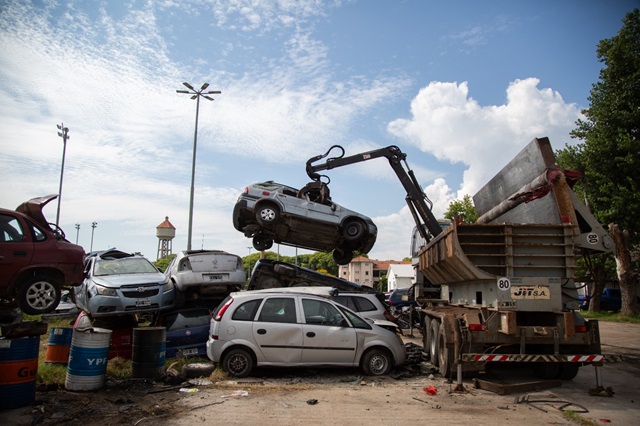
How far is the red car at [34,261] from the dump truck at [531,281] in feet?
22.7

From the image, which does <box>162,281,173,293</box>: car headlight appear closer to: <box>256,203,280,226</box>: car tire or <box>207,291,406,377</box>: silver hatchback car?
<box>207,291,406,377</box>: silver hatchback car

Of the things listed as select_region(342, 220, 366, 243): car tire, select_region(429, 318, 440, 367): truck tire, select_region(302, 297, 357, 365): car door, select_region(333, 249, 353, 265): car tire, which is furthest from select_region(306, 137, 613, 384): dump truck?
select_region(333, 249, 353, 265): car tire

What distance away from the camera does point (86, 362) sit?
22.3 feet

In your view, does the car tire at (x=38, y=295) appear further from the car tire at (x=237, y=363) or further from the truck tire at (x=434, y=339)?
the truck tire at (x=434, y=339)

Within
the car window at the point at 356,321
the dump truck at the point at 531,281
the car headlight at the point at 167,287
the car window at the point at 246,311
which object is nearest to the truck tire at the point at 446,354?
the dump truck at the point at 531,281

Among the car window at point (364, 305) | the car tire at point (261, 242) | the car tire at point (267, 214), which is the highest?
the car tire at point (267, 214)

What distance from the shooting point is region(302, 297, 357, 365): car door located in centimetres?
799

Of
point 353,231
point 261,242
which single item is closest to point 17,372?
point 261,242

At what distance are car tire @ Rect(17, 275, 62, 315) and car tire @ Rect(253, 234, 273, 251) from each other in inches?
216

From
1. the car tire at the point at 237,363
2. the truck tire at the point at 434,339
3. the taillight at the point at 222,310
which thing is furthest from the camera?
the truck tire at the point at 434,339

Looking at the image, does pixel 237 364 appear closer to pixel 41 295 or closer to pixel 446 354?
pixel 446 354

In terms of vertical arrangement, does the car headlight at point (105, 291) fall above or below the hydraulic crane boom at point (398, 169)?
below

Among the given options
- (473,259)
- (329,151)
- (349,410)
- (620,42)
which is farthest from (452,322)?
(620,42)

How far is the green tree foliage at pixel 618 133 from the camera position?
19250 mm
